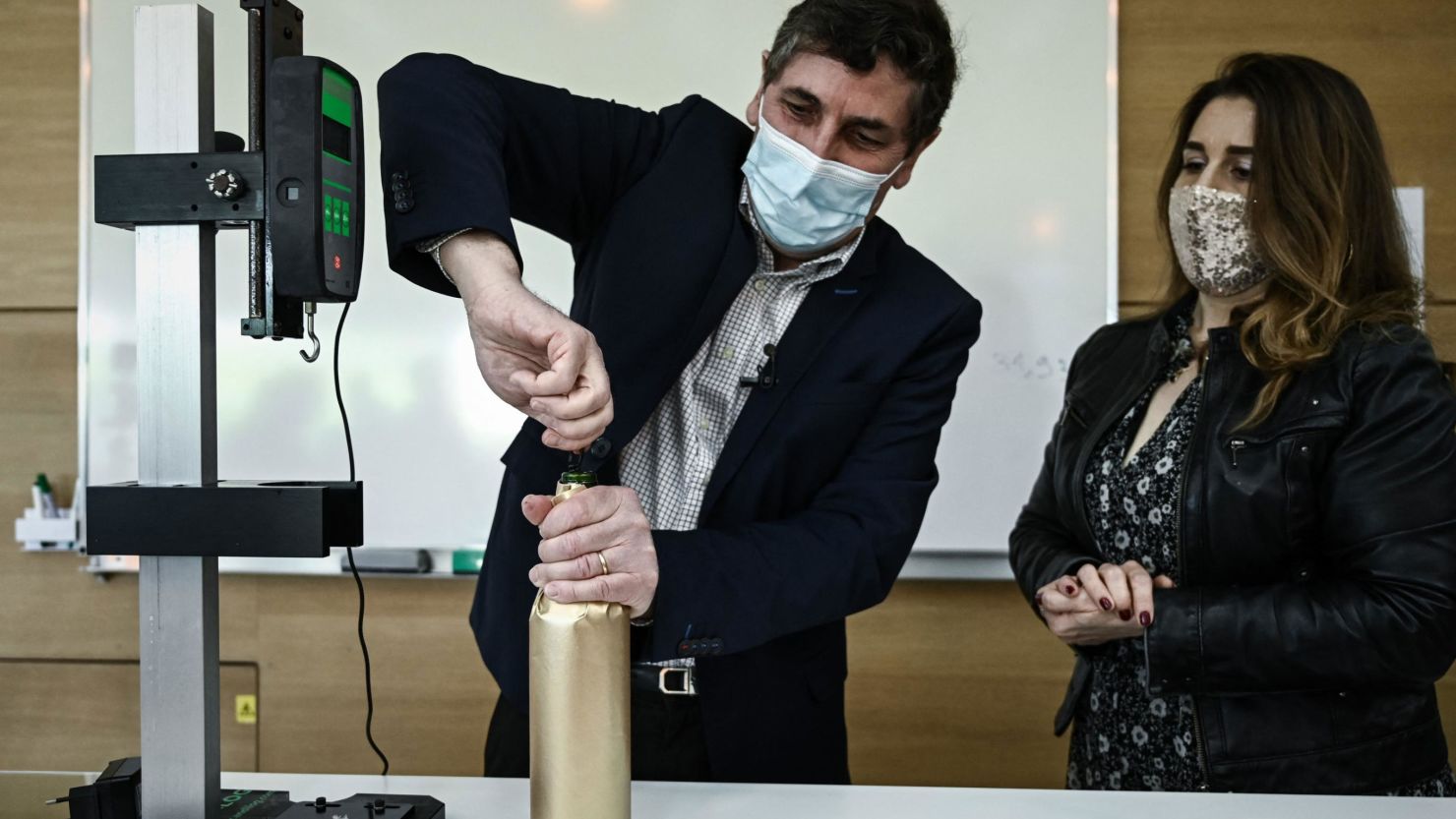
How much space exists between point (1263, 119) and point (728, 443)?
93 cm

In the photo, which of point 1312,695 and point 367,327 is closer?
point 1312,695

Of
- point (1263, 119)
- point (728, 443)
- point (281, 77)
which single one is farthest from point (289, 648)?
point (1263, 119)

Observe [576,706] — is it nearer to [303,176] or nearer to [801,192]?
[303,176]

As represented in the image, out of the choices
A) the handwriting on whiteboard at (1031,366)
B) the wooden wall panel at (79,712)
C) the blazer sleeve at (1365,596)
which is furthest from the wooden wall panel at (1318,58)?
the wooden wall panel at (79,712)

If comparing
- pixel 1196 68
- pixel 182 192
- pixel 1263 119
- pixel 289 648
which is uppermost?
pixel 1196 68

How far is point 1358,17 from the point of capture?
2.44 metres

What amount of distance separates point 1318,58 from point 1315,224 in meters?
1.17

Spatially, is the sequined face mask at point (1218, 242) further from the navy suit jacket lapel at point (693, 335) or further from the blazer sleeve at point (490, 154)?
the blazer sleeve at point (490, 154)

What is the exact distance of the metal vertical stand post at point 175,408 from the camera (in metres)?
0.88

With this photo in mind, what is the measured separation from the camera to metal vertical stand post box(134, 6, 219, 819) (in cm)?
88

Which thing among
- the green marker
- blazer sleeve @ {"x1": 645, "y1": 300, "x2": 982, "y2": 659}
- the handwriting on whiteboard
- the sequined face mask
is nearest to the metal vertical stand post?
blazer sleeve @ {"x1": 645, "y1": 300, "x2": 982, "y2": 659}

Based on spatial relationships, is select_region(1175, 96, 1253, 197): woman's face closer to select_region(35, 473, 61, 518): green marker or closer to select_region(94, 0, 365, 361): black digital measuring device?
select_region(94, 0, 365, 361): black digital measuring device

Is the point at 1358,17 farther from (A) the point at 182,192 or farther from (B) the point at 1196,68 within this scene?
(A) the point at 182,192

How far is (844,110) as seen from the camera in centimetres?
126
